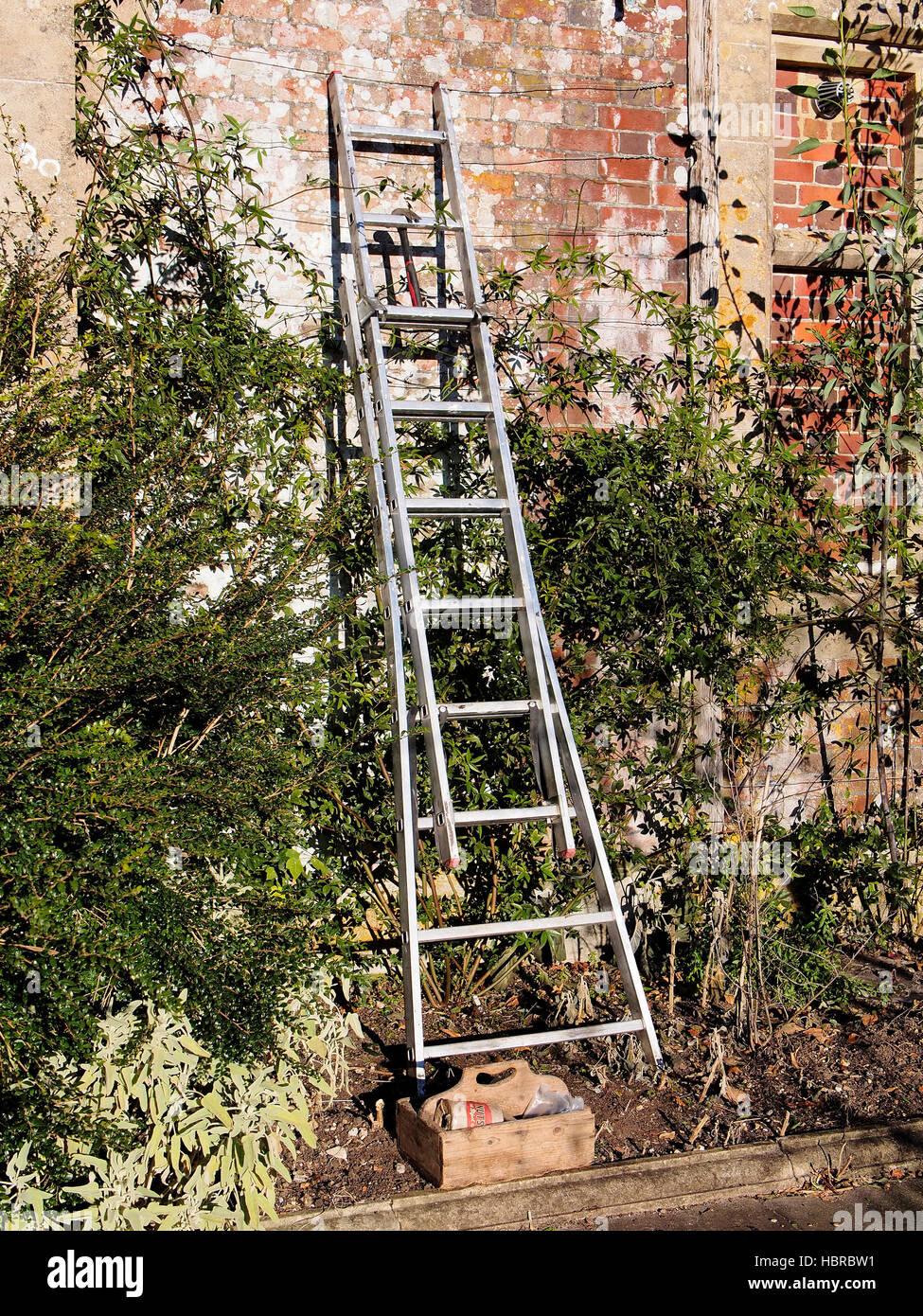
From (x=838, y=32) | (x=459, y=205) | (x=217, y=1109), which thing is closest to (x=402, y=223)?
(x=459, y=205)

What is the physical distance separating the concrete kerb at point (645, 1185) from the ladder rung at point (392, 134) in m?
3.43

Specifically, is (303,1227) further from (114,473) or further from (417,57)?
(417,57)

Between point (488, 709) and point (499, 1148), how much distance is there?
123cm

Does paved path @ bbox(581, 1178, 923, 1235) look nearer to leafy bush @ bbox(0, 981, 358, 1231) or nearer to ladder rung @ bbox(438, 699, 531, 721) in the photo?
→ leafy bush @ bbox(0, 981, 358, 1231)

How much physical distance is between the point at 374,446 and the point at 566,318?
39.3 inches

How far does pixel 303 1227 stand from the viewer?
2691 millimetres

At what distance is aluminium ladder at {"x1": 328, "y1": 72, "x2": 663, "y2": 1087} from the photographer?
10.7ft

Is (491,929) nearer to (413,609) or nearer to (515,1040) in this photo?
(515,1040)

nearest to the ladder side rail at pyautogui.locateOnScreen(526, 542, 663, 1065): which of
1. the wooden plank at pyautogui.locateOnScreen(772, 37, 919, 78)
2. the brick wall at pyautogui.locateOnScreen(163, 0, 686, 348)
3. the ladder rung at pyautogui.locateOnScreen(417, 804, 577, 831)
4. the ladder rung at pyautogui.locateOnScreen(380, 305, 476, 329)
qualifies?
the ladder rung at pyautogui.locateOnScreen(417, 804, 577, 831)

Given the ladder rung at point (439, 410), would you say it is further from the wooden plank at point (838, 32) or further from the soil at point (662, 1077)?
the wooden plank at point (838, 32)

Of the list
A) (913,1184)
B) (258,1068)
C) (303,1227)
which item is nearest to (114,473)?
(258,1068)

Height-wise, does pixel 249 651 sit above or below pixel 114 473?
below

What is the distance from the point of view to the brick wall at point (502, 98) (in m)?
4.08

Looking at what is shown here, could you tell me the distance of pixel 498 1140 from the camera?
2.85 metres
